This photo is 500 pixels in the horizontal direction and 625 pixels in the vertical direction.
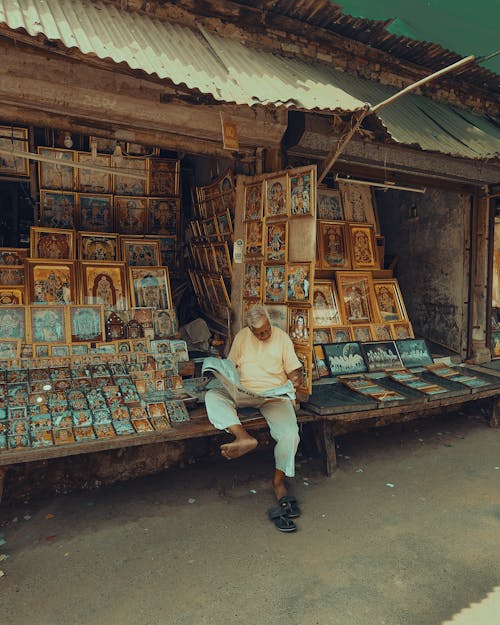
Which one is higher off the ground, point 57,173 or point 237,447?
point 57,173

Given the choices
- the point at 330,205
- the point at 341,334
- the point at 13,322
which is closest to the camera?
the point at 13,322

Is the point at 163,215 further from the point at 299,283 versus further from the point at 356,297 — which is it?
the point at 356,297

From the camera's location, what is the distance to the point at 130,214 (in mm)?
5633

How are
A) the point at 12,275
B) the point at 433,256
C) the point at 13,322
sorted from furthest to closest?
the point at 433,256 → the point at 12,275 → the point at 13,322

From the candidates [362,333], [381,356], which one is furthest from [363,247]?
[381,356]

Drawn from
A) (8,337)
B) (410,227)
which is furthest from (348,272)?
(8,337)

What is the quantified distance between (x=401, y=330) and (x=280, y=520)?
11.5ft

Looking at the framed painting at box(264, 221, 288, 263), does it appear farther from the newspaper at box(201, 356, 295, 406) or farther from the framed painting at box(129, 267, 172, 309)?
the framed painting at box(129, 267, 172, 309)

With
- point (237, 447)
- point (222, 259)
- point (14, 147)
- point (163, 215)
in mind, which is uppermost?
point (14, 147)

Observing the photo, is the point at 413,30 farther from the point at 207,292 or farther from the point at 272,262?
the point at 207,292

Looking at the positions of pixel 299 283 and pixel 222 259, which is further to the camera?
pixel 222 259

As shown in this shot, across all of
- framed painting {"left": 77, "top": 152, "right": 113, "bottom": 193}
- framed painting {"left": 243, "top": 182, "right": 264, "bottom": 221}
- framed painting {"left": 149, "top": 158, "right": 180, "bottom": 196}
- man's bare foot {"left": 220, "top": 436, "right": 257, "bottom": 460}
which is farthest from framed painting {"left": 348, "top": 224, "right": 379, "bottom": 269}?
man's bare foot {"left": 220, "top": 436, "right": 257, "bottom": 460}

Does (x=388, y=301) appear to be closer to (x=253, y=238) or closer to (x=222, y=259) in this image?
(x=222, y=259)

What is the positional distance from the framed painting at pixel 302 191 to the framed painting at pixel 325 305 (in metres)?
1.78
